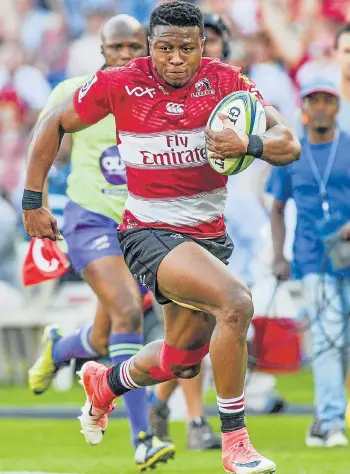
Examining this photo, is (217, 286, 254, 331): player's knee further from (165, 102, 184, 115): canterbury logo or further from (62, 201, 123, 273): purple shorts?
(62, 201, 123, 273): purple shorts

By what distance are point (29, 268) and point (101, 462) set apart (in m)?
1.66

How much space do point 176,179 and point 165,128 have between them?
28cm

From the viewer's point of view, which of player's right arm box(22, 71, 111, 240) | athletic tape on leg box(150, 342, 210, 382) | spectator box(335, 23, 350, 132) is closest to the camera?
player's right arm box(22, 71, 111, 240)

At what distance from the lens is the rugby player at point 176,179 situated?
674cm

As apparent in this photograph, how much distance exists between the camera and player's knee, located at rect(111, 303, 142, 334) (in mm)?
8531

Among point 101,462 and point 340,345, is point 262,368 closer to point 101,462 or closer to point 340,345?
point 340,345

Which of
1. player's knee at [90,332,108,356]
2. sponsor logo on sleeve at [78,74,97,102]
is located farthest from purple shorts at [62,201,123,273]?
sponsor logo on sleeve at [78,74,97,102]

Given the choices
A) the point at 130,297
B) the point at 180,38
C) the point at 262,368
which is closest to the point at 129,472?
the point at 130,297

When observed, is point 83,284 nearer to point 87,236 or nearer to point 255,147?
point 87,236

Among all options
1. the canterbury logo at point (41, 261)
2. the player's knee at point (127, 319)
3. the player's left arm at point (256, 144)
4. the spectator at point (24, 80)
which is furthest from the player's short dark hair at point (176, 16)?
the spectator at point (24, 80)

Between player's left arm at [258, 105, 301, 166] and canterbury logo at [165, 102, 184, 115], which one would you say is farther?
canterbury logo at [165, 102, 184, 115]

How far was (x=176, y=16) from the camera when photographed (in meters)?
6.99

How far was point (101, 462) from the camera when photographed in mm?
8695

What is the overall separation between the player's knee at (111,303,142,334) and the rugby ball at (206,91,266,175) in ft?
6.48
